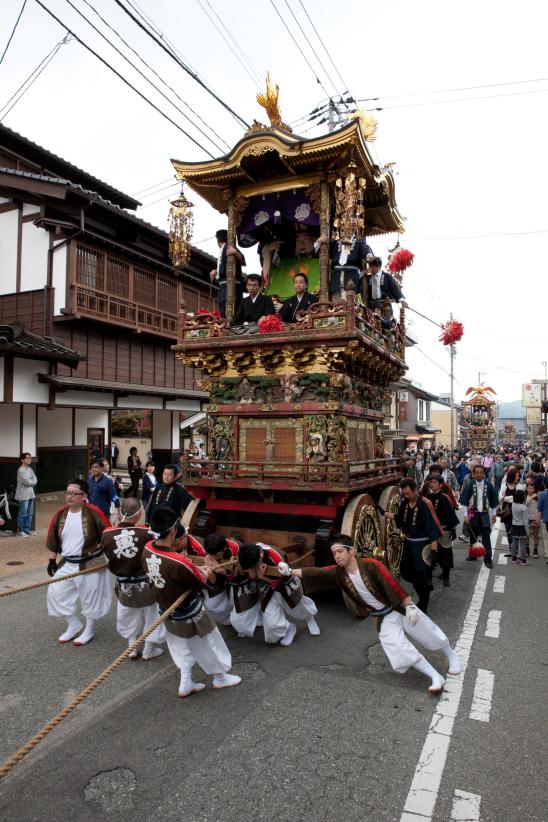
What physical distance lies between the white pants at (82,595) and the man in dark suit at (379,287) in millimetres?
6931

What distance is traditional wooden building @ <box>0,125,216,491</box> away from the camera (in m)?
12.3

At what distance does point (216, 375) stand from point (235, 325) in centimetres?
113

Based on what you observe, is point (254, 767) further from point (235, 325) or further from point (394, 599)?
point (235, 325)

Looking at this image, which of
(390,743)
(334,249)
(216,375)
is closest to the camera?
(390,743)

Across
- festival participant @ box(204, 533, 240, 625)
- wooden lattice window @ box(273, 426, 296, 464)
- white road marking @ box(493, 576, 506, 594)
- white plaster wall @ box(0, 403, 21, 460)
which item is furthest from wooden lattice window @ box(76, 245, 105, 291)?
white road marking @ box(493, 576, 506, 594)

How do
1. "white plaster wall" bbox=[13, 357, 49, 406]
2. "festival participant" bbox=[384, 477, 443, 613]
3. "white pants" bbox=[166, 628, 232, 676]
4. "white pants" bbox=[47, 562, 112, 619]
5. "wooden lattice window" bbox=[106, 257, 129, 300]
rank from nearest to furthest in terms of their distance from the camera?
"white pants" bbox=[166, 628, 232, 676] → "white pants" bbox=[47, 562, 112, 619] → "festival participant" bbox=[384, 477, 443, 613] → "white plaster wall" bbox=[13, 357, 49, 406] → "wooden lattice window" bbox=[106, 257, 129, 300]

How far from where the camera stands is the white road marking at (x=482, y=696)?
13.6ft

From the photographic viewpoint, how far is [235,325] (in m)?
8.93

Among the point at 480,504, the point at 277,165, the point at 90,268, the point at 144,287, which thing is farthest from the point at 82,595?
the point at 144,287

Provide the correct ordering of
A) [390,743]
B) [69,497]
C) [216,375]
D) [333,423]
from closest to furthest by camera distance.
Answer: [390,743] → [69,497] → [333,423] → [216,375]

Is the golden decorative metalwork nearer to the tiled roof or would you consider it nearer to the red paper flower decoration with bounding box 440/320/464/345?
the red paper flower decoration with bounding box 440/320/464/345

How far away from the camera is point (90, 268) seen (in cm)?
1483

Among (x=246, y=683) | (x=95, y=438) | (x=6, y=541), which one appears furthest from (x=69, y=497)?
(x=95, y=438)

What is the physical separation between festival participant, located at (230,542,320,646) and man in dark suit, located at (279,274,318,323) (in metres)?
4.53
